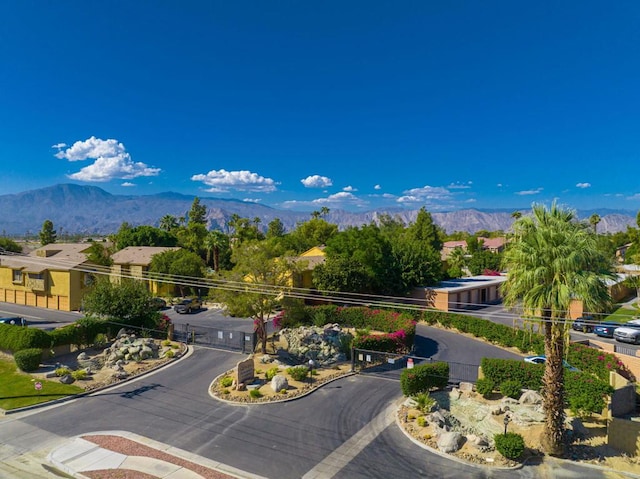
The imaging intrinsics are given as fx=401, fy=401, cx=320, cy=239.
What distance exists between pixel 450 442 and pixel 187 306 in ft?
123

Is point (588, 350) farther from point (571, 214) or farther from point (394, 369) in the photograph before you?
point (571, 214)

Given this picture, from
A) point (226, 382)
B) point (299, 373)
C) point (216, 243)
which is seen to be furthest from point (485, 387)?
point (216, 243)

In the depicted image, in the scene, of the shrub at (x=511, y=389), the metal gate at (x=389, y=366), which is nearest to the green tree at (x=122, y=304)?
the metal gate at (x=389, y=366)

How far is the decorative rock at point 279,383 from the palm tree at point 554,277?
13.9 meters

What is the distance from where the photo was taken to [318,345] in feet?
102

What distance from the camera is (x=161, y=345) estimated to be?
32.8 m

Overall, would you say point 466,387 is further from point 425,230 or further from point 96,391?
point 425,230

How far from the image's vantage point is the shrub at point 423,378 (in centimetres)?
2336

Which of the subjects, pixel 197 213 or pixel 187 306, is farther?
pixel 197 213

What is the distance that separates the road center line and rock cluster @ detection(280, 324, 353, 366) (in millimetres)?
8344

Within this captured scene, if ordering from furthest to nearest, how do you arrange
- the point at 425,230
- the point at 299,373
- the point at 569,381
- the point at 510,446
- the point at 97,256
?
1. the point at 425,230
2. the point at 97,256
3. the point at 299,373
4. the point at 569,381
5. the point at 510,446

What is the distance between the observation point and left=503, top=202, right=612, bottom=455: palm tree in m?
15.5

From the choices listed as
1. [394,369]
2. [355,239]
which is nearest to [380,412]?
[394,369]

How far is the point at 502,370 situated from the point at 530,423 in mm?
4115
